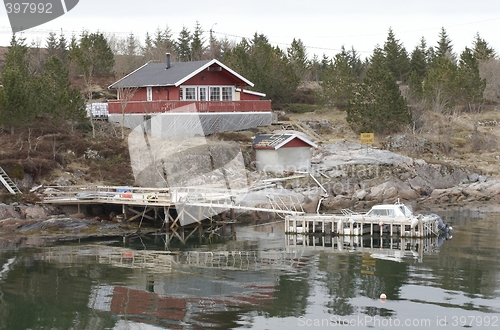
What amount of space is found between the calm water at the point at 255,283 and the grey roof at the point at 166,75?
1629 centimetres

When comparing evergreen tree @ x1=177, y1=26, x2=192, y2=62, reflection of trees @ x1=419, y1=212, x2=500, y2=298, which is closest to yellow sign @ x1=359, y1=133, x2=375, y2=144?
reflection of trees @ x1=419, y1=212, x2=500, y2=298

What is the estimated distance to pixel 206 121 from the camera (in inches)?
1954

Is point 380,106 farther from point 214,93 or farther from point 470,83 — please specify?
point 470,83

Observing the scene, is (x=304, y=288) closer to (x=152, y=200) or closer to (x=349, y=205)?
(x=152, y=200)

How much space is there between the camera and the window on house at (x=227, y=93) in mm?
52531

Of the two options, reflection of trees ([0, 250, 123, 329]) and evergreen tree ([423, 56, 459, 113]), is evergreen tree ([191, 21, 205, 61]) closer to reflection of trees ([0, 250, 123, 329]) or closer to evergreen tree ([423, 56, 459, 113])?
evergreen tree ([423, 56, 459, 113])

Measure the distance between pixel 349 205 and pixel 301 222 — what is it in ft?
23.9

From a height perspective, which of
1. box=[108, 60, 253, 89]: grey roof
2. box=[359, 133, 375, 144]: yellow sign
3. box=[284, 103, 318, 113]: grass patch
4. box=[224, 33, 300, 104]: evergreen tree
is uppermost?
box=[224, 33, 300, 104]: evergreen tree

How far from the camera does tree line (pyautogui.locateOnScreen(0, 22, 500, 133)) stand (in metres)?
47.6

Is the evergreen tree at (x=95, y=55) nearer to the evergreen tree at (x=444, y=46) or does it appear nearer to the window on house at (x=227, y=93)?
the window on house at (x=227, y=93)

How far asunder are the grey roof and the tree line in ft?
11.6

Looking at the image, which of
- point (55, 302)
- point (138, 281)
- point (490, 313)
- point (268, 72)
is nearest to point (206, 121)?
point (268, 72)

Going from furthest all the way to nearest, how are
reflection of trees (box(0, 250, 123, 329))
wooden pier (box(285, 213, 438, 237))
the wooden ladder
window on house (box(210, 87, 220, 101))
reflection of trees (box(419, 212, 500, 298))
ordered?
window on house (box(210, 87, 220, 101)) → the wooden ladder → wooden pier (box(285, 213, 438, 237)) → reflection of trees (box(419, 212, 500, 298)) → reflection of trees (box(0, 250, 123, 329))

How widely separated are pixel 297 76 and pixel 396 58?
40.4ft
